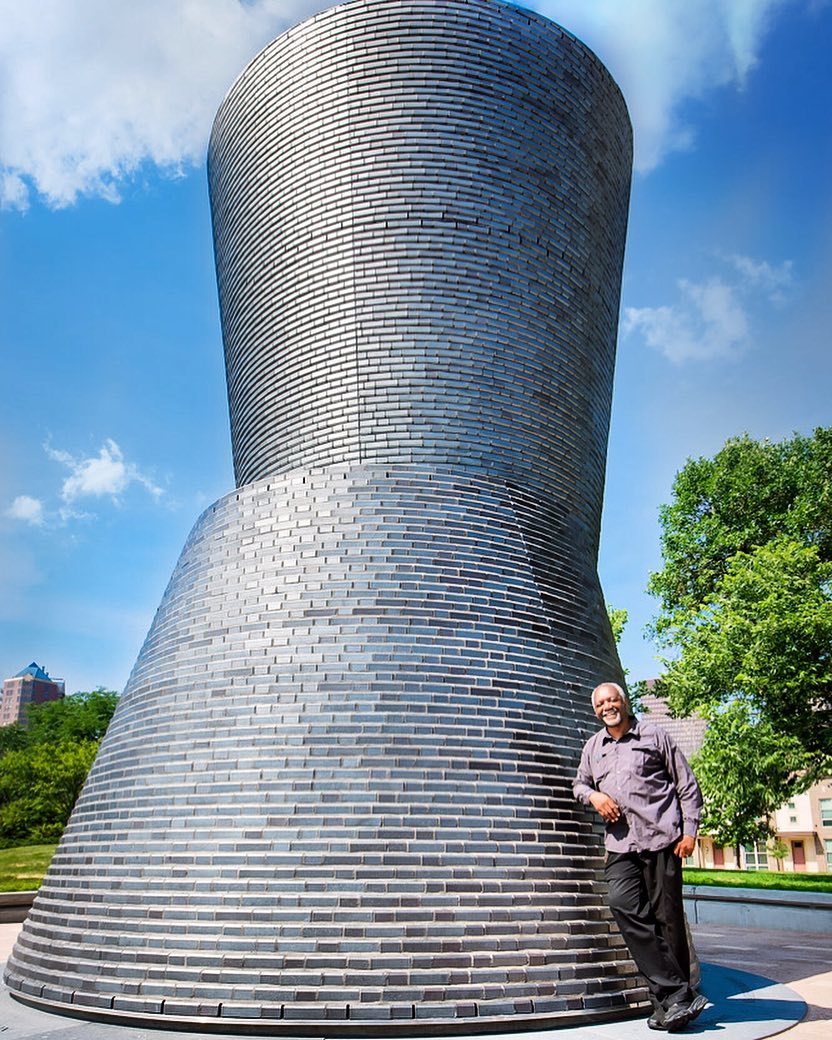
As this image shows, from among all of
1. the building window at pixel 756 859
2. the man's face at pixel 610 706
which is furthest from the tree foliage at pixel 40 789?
the building window at pixel 756 859

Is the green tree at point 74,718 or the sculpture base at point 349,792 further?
the green tree at point 74,718

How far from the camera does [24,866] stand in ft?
75.3

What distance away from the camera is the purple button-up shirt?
4746 mm

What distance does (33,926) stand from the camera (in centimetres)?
657

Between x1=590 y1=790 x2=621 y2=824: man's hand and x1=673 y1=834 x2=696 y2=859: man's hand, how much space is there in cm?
36

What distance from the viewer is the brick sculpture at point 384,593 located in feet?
17.4

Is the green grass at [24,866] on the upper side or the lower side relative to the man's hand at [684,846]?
lower

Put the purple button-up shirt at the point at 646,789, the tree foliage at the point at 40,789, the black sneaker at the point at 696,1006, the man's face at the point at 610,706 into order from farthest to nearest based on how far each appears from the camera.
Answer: the tree foliage at the point at 40,789 → the man's face at the point at 610,706 → the purple button-up shirt at the point at 646,789 → the black sneaker at the point at 696,1006

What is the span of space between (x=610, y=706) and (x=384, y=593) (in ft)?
7.57

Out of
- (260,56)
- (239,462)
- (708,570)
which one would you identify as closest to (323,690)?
(239,462)

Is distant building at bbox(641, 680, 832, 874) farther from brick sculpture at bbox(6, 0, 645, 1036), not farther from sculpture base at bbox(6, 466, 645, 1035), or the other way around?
sculpture base at bbox(6, 466, 645, 1035)

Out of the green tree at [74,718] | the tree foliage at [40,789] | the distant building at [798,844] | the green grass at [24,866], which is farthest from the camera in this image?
the distant building at [798,844]

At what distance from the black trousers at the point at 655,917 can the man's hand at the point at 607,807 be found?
0.68 ft

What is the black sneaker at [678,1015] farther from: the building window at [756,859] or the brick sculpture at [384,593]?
the building window at [756,859]
